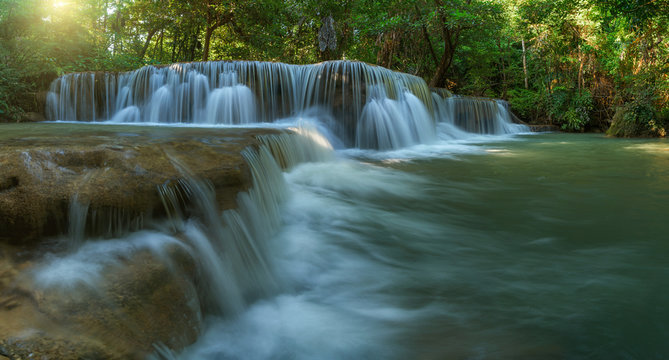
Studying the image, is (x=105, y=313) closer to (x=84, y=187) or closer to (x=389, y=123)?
(x=84, y=187)

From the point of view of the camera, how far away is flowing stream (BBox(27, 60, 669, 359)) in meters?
1.56

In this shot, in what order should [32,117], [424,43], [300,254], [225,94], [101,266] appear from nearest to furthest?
[101,266], [300,254], [32,117], [225,94], [424,43]

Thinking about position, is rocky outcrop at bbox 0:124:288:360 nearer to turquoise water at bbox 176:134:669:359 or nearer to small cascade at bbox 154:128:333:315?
small cascade at bbox 154:128:333:315

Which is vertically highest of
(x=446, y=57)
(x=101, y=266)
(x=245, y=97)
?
(x=446, y=57)

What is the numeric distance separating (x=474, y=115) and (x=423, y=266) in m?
12.8

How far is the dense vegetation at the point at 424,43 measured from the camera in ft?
33.0

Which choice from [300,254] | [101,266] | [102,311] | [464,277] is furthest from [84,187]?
[464,277]

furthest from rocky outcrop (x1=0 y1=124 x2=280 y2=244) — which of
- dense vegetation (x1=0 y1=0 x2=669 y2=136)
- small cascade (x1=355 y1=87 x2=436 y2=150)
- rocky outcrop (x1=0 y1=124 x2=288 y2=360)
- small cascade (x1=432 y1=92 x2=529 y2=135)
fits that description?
small cascade (x1=432 y1=92 x2=529 y2=135)

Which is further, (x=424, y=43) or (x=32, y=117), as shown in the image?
(x=424, y=43)

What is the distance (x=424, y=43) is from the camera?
53.8 feet

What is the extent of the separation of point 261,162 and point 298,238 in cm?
97

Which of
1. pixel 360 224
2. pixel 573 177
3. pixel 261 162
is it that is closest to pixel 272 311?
pixel 360 224

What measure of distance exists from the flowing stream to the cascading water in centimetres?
399

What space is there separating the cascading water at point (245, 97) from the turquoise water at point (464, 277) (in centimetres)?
440
